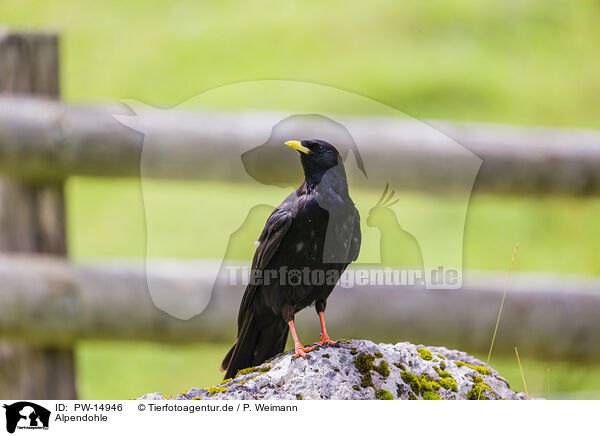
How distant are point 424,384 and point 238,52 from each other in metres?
1.37

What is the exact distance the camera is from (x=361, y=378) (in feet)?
3.24

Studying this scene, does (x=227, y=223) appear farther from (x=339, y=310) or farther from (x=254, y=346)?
(x=339, y=310)

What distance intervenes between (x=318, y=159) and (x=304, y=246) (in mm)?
129

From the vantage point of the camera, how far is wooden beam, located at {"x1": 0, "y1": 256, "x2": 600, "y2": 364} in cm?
201

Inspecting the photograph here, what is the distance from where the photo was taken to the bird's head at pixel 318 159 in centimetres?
81

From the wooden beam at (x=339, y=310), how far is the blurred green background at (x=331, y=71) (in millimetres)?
83

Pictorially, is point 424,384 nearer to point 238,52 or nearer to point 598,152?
point 238,52

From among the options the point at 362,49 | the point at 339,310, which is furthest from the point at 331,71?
the point at 339,310

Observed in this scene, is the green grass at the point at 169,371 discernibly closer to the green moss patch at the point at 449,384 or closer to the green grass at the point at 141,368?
the green grass at the point at 141,368

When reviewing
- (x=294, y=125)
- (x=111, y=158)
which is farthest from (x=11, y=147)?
(x=294, y=125)

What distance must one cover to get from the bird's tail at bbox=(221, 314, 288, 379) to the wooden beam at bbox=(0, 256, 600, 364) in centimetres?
98

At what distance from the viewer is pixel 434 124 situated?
221 centimetres

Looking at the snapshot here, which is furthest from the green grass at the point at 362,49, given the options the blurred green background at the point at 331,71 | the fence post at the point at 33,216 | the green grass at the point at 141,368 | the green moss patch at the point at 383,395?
the green moss patch at the point at 383,395
